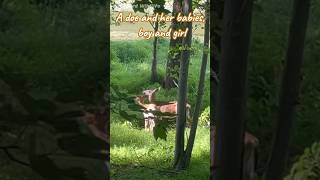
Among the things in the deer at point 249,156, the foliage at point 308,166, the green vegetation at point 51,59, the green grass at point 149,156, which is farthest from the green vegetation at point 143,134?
the foliage at point 308,166

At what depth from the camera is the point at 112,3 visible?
1998 mm

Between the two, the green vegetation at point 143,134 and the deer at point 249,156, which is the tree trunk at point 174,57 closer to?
the green vegetation at point 143,134

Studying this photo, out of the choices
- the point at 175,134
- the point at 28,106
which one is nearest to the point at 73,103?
the point at 28,106

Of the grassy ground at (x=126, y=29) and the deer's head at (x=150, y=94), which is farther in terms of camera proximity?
the deer's head at (x=150, y=94)

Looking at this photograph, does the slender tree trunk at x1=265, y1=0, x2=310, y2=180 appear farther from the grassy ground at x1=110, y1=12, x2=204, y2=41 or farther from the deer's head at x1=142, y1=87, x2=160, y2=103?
the deer's head at x1=142, y1=87, x2=160, y2=103

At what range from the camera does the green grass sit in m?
2.31

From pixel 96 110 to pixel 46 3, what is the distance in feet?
1.54

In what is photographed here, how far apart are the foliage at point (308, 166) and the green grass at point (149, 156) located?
62 cm

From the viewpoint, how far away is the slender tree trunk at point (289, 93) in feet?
2.84

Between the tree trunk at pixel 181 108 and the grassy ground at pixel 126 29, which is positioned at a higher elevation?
the grassy ground at pixel 126 29

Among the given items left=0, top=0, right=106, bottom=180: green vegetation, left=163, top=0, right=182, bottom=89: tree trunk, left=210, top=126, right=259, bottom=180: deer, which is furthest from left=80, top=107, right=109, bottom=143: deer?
Result: left=163, top=0, right=182, bottom=89: tree trunk

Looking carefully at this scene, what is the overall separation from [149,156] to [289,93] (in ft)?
4.96

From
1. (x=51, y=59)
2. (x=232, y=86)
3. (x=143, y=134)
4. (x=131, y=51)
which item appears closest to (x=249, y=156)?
(x=143, y=134)

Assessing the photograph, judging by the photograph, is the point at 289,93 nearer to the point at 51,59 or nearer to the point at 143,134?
the point at 51,59
